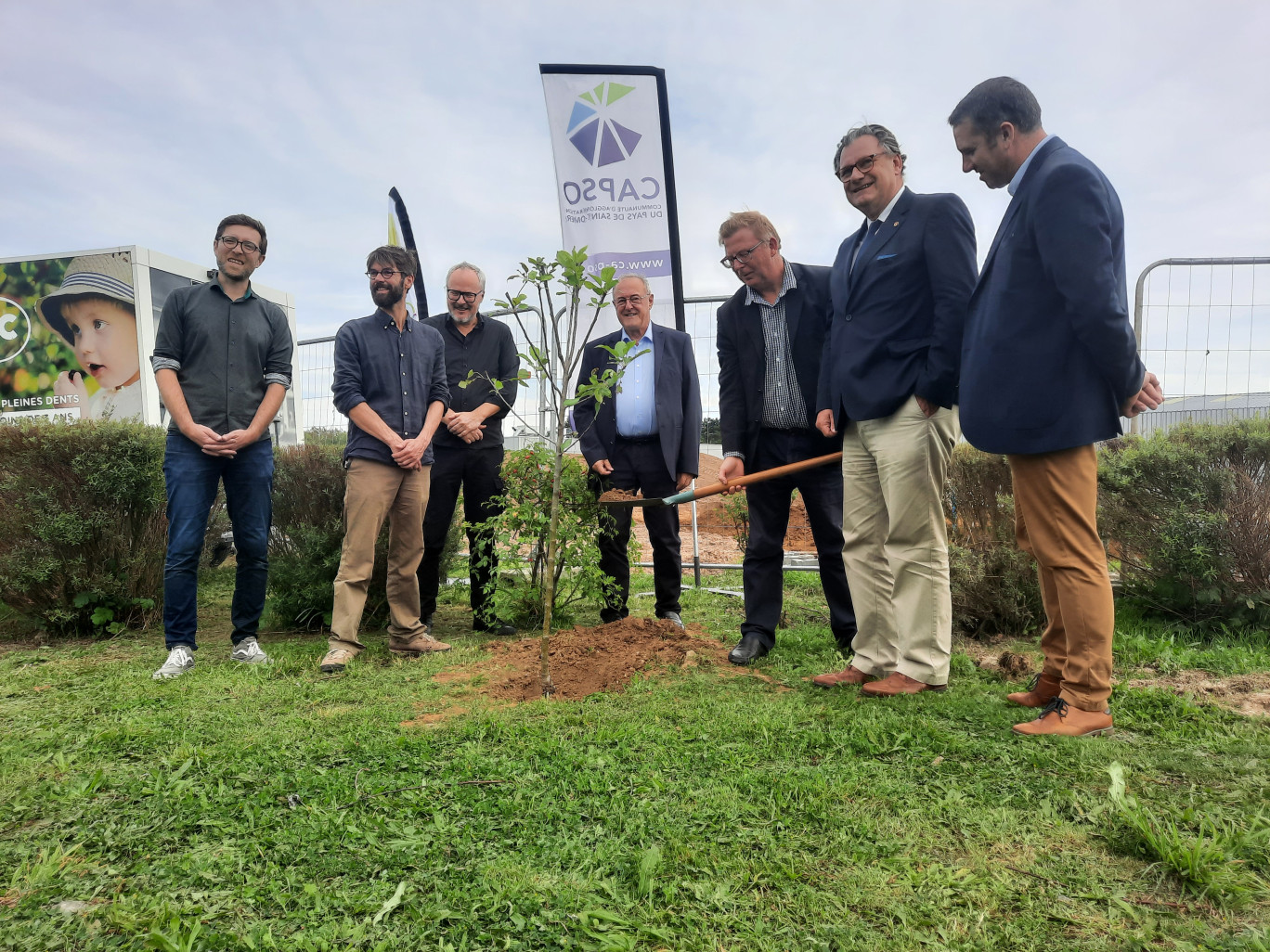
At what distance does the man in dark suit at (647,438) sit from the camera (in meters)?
4.46

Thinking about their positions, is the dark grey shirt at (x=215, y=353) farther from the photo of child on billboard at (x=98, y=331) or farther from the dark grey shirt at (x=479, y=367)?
the photo of child on billboard at (x=98, y=331)

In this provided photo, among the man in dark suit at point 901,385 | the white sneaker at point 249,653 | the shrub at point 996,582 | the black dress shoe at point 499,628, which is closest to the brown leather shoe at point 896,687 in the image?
the man in dark suit at point 901,385

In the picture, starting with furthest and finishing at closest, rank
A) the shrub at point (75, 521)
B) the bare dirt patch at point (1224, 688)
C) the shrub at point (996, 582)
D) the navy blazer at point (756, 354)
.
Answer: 1. the shrub at point (75, 521)
2. the shrub at point (996, 582)
3. the navy blazer at point (756, 354)
4. the bare dirt patch at point (1224, 688)

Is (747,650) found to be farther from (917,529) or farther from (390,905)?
(390,905)

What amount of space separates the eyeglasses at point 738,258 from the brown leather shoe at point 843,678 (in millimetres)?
2006

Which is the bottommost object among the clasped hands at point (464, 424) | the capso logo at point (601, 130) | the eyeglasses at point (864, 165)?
the clasped hands at point (464, 424)

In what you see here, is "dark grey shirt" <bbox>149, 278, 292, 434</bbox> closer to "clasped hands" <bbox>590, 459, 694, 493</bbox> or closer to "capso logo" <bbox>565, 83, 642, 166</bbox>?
"clasped hands" <bbox>590, 459, 694, 493</bbox>

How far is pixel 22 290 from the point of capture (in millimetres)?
11312

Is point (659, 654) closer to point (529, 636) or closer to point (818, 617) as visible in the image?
point (529, 636)

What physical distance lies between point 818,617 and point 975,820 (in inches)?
123

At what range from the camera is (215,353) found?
391 cm

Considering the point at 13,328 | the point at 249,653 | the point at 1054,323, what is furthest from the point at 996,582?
the point at 13,328

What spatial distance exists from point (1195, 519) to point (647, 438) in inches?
117

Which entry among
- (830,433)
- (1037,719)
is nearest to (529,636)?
(830,433)
